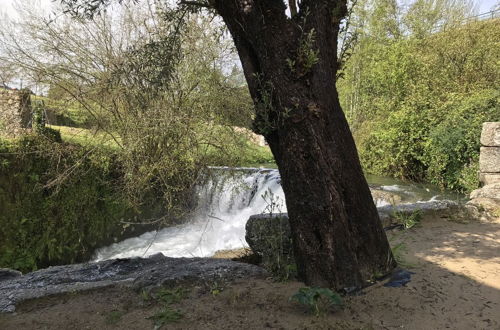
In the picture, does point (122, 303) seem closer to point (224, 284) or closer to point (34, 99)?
point (224, 284)

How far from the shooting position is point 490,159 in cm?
769

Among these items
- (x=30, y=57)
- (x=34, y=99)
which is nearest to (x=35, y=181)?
(x=34, y=99)

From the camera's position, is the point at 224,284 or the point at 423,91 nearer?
the point at 224,284

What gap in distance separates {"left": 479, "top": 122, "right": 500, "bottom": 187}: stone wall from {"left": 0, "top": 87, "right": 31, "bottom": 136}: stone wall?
9666 millimetres

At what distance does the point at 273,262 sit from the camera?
3.04m

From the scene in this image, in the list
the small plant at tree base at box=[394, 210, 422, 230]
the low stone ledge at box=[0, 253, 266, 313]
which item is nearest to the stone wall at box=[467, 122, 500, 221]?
the small plant at tree base at box=[394, 210, 422, 230]

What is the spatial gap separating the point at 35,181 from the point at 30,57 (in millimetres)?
2649

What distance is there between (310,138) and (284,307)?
3.76ft

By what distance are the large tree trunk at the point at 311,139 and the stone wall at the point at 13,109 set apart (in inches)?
275

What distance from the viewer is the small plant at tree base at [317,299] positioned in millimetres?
2232

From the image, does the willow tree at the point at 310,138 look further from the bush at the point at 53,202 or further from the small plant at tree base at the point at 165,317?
the bush at the point at 53,202

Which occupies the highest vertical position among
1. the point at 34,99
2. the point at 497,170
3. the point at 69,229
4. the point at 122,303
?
the point at 34,99

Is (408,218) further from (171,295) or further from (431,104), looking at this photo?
(431,104)

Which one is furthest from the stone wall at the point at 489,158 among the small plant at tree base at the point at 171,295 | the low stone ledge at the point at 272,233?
the small plant at tree base at the point at 171,295
